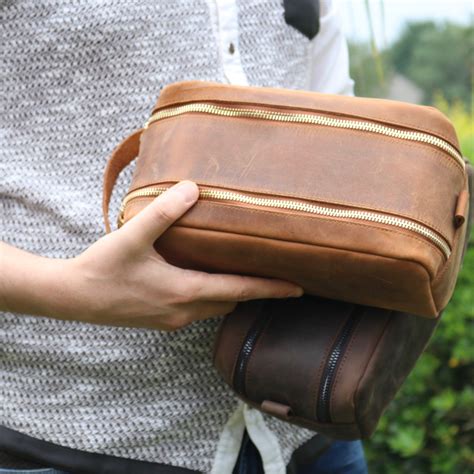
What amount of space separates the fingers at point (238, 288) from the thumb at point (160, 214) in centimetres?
9

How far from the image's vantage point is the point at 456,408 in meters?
2.92

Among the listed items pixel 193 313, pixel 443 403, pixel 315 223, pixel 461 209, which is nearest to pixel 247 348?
pixel 193 313

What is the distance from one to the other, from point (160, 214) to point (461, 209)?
1.26 ft

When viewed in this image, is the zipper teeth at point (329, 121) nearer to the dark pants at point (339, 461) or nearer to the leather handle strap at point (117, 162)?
the leather handle strap at point (117, 162)

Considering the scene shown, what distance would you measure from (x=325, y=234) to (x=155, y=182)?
9.8 inches

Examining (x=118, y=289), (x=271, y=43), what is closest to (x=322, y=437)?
(x=118, y=289)

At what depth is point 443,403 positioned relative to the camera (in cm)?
287

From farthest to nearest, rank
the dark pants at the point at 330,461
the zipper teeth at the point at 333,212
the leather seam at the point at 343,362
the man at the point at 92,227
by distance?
the dark pants at the point at 330,461 → the man at the point at 92,227 → the leather seam at the point at 343,362 → the zipper teeth at the point at 333,212

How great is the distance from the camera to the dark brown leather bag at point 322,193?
1.12 metres

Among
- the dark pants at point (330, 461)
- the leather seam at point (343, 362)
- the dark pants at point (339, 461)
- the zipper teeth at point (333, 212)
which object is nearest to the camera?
the zipper teeth at point (333, 212)

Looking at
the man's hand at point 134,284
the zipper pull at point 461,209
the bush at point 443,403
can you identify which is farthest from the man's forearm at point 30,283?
the bush at point 443,403

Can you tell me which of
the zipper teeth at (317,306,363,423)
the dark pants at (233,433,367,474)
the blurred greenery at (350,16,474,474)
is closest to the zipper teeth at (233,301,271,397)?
the zipper teeth at (317,306,363,423)

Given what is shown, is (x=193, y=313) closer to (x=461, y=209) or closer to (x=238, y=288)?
(x=238, y=288)

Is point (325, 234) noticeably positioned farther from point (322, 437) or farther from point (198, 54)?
point (322, 437)
